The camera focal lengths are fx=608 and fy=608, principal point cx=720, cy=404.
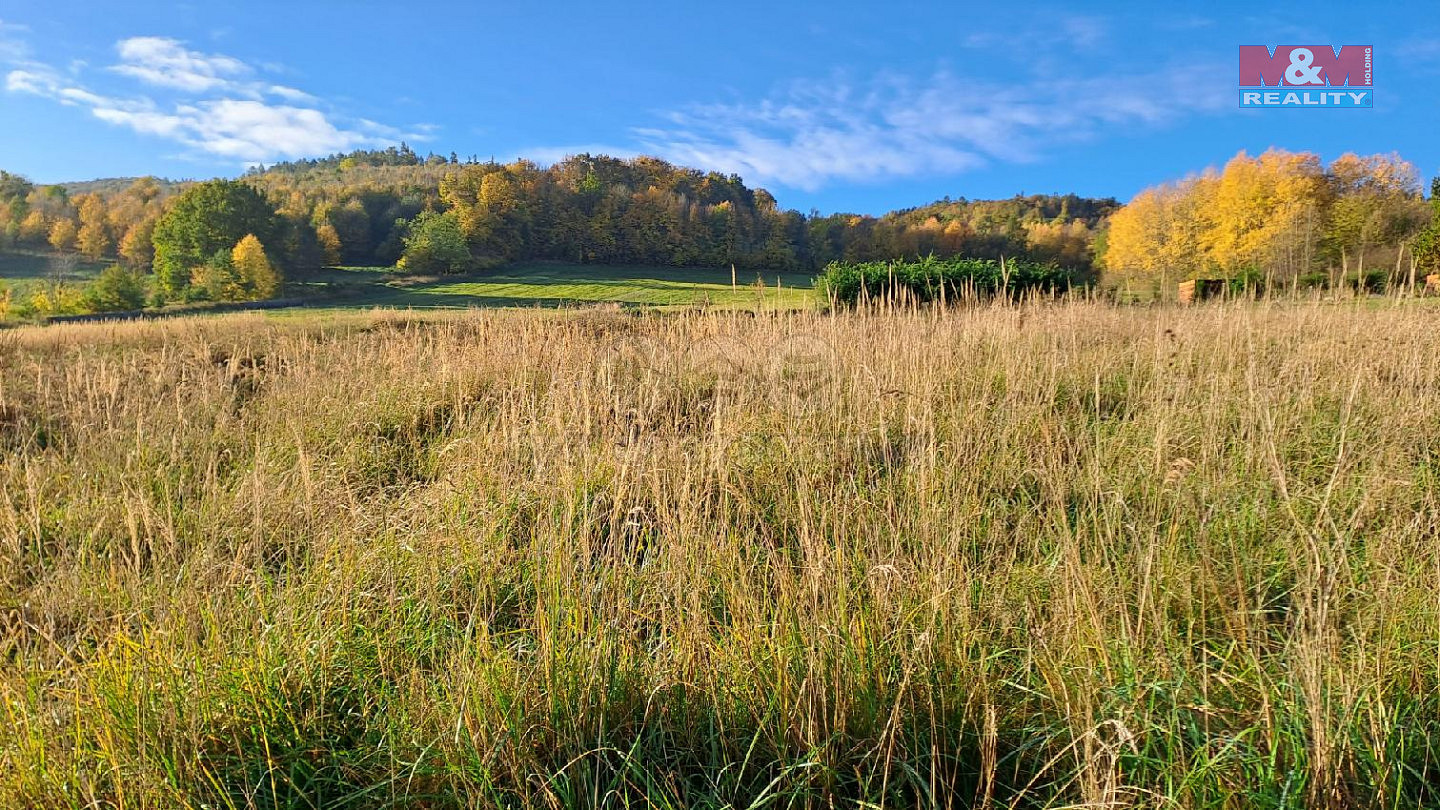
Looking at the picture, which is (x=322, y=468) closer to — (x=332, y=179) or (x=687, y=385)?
(x=687, y=385)

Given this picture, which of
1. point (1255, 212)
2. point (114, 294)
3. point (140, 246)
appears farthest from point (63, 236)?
point (1255, 212)

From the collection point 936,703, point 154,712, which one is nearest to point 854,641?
point 936,703

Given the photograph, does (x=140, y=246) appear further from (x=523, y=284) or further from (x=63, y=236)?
(x=523, y=284)

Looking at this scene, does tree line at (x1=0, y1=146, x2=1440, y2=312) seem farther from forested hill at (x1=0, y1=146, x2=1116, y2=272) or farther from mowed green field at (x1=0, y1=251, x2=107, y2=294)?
mowed green field at (x1=0, y1=251, x2=107, y2=294)

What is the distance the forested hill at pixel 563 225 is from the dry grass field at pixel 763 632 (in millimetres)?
48244

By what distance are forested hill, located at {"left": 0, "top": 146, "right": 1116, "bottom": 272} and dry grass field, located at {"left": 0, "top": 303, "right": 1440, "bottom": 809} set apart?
48244 millimetres

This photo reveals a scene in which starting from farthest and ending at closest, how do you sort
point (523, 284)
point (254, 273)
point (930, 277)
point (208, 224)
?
point (208, 224) → point (523, 284) → point (254, 273) → point (930, 277)

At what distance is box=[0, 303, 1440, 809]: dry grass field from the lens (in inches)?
53.2

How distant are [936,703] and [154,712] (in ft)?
6.24

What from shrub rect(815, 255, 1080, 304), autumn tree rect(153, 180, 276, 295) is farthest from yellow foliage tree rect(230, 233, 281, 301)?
shrub rect(815, 255, 1080, 304)

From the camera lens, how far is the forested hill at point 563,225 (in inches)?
2163

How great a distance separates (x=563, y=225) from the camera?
6112 centimetres

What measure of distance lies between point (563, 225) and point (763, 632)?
6426 centimetres

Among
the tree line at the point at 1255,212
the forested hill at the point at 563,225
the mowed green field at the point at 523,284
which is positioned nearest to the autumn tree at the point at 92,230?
the forested hill at the point at 563,225
